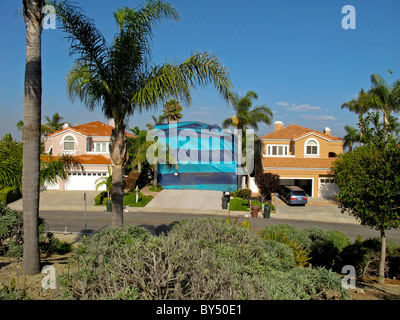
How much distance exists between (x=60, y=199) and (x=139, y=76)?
1871cm

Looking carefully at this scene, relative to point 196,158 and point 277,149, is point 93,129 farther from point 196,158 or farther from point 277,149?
point 277,149

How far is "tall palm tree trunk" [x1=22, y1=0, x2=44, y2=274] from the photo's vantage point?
7316mm

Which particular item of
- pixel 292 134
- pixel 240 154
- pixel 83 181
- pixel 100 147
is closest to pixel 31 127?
pixel 83 181

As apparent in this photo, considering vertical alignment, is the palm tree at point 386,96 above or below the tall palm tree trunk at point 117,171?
above

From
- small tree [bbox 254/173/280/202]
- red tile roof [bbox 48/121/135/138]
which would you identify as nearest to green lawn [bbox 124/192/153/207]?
small tree [bbox 254/173/280/202]

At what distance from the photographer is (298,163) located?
28219 mm

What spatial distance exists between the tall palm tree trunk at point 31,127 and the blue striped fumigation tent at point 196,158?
2104cm

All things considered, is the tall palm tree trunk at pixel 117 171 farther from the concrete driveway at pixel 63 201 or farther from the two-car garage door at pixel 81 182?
the two-car garage door at pixel 81 182

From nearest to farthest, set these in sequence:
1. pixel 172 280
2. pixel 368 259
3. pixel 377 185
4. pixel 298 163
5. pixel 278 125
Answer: pixel 172 280 < pixel 377 185 < pixel 368 259 < pixel 298 163 < pixel 278 125

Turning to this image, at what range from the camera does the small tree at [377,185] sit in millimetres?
8688

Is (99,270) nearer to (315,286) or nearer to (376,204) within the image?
(315,286)

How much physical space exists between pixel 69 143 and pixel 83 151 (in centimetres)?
158

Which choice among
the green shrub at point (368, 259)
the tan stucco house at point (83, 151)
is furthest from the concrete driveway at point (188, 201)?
the green shrub at point (368, 259)
